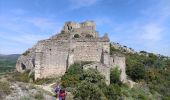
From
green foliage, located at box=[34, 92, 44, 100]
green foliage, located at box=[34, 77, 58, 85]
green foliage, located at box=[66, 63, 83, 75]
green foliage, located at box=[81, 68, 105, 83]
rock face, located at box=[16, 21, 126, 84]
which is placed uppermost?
rock face, located at box=[16, 21, 126, 84]

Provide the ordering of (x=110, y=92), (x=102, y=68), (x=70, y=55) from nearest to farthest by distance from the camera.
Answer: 1. (x=110, y=92)
2. (x=102, y=68)
3. (x=70, y=55)

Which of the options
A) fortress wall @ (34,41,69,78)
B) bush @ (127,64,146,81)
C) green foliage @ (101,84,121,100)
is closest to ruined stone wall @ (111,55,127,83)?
green foliage @ (101,84,121,100)

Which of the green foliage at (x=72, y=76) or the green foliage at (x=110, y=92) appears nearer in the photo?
the green foliage at (x=72, y=76)

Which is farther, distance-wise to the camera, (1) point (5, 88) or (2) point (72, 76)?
(2) point (72, 76)

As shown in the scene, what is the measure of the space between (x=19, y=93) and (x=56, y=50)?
14.0 meters

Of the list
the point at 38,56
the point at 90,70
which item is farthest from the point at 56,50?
the point at 90,70

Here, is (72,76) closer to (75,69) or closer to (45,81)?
(75,69)

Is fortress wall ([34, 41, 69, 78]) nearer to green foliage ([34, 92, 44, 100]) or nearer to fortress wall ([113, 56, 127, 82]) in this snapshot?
fortress wall ([113, 56, 127, 82])

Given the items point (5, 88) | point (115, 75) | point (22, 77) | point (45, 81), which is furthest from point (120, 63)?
point (5, 88)

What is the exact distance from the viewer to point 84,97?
27938 millimetres

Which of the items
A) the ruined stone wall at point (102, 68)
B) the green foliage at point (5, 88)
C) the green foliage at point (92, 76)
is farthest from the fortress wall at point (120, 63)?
the green foliage at point (5, 88)

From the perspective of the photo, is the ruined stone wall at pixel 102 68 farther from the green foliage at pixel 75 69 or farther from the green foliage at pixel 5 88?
A: the green foliage at pixel 5 88

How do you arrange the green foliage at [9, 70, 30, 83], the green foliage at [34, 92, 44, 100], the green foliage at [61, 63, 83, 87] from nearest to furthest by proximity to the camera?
the green foliage at [34, 92, 44, 100], the green foliage at [61, 63, 83, 87], the green foliage at [9, 70, 30, 83]

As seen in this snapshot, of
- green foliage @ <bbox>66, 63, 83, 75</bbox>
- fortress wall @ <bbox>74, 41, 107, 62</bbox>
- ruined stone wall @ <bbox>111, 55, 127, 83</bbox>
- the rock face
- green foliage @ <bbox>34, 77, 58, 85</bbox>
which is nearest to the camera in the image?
green foliage @ <bbox>34, 77, 58, 85</bbox>
